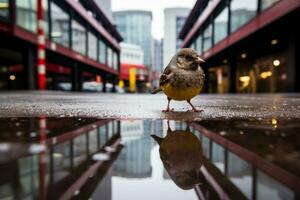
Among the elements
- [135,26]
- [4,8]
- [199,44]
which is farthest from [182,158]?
[135,26]

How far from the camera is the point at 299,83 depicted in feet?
43.0

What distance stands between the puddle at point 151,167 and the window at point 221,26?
64.5ft

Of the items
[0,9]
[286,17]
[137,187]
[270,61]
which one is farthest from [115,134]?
[270,61]

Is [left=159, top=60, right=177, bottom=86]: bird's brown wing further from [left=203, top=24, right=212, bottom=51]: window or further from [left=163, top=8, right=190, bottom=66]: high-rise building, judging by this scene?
[left=163, top=8, right=190, bottom=66]: high-rise building

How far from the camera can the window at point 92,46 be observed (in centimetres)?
2917

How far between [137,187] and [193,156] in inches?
11.8

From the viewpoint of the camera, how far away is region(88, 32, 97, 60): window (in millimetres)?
29172

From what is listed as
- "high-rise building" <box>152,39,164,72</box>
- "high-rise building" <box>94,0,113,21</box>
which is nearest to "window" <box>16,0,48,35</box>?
"high-rise building" <box>94,0,113,21</box>

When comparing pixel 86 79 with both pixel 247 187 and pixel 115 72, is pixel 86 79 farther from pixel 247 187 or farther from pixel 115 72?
pixel 247 187

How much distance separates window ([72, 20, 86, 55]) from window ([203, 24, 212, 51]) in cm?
983

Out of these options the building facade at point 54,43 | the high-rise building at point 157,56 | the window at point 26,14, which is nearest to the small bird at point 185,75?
the building facade at point 54,43

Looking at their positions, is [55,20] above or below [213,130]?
above

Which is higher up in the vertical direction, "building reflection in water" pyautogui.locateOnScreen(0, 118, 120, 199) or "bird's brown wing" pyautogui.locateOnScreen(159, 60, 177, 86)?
"bird's brown wing" pyautogui.locateOnScreen(159, 60, 177, 86)

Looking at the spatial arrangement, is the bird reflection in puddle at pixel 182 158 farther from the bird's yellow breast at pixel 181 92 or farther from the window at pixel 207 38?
the window at pixel 207 38
